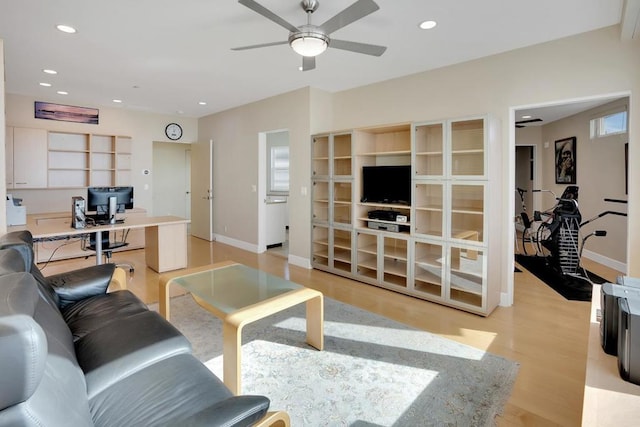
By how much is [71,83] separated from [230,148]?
102 inches

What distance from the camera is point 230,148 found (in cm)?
660

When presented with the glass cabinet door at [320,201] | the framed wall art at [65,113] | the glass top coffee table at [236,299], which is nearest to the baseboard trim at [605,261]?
the glass cabinet door at [320,201]

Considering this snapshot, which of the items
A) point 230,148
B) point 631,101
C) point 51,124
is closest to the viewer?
point 631,101

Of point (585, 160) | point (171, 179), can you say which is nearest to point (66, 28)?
point (171, 179)

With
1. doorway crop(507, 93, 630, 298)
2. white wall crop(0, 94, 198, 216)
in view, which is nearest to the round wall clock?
white wall crop(0, 94, 198, 216)

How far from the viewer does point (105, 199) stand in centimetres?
439

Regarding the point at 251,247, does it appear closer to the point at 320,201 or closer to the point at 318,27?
the point at 320,201

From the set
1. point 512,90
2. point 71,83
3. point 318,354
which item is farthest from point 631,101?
point 71,83

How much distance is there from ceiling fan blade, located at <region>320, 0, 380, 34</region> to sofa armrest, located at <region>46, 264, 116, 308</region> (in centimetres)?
250

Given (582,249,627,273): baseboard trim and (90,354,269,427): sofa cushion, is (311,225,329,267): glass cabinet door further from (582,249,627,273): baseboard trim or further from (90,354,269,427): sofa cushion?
(582,249,627,273): baseboard trim

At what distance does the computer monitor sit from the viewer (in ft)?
14.1

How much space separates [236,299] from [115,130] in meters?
5.43

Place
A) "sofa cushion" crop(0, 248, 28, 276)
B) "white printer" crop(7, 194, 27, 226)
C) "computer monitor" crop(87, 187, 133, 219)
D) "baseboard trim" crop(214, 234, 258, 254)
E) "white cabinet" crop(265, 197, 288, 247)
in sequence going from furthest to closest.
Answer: "white cabinet" crop(265, 197, 288, 247) → "baseboard trim" crop(214, 234, 258, 254) → "computer monitor" crop(87, 187, 133, 219) → "white printer" crop(7, 194, 27, 226) → "sofa cushion" crop(0, 248, 28, 276)

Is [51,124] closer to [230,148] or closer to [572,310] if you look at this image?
[230,148]
